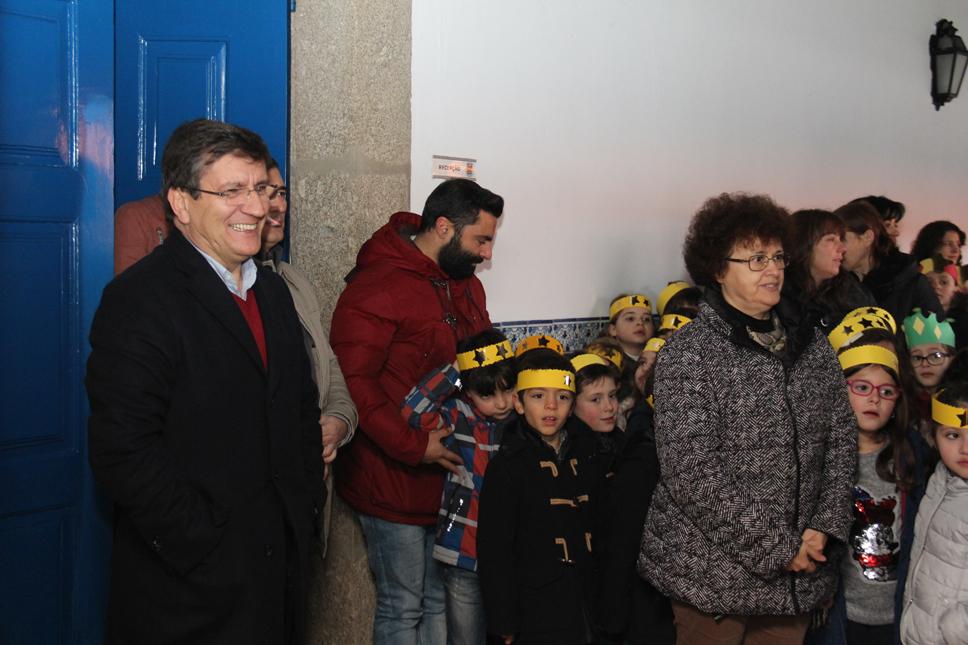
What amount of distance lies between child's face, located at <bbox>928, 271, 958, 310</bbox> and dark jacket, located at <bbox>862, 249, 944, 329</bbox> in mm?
639

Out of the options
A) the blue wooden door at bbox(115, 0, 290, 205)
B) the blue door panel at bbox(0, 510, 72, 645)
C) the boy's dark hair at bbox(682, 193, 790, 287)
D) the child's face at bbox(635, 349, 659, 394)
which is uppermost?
the blue wooden door at bbox(115, 0, 290, 205)

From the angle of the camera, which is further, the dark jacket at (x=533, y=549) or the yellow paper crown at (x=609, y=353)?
the yellow paper crown at (x=609, y=353)

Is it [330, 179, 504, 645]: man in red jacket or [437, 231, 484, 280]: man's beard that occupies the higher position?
[437, 231, 484, 280]: man's beard

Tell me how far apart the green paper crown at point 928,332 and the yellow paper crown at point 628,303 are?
47.7 inches

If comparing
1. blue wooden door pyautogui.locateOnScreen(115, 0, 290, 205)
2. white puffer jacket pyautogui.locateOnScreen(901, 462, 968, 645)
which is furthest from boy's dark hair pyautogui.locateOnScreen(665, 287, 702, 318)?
blue wooden door pyautogui.locateOnScreen(115, 0, 290, 205)

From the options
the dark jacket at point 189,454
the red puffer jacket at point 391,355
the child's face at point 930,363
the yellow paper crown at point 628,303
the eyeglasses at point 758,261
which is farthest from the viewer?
the yellow paper crown at point 628,303

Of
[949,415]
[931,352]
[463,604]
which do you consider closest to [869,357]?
[949,415]

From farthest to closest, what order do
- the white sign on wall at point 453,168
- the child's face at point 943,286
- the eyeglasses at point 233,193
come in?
the child's face at point 943,286, the white sign on wall at point 453,168, the eyeglasses at point 233,193

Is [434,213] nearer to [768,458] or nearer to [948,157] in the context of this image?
[768,458]

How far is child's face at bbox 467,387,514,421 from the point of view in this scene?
3.33 m

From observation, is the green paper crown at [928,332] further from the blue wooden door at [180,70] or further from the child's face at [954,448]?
the blue wooden door at [180,70]

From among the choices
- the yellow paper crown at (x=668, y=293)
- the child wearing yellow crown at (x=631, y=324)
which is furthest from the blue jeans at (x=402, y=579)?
the yellow paper crown at (x=668, y=293)

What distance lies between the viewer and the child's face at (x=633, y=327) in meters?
4.62

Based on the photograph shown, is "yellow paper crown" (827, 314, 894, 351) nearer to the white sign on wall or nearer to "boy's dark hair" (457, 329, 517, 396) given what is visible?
"boy's dark hair" (457, 329, 517, 396)
